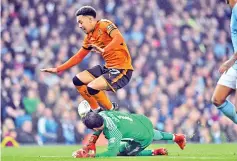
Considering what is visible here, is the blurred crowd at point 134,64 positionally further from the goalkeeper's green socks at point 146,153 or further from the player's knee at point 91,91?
the goalkeeper's green socks at point 146,153

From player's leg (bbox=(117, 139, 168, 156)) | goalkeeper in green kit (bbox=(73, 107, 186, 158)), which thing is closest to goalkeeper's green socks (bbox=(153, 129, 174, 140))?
goalkeeper in green kit (bbox=(73, 107, 186, 158))

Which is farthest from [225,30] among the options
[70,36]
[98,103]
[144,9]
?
[98,103]

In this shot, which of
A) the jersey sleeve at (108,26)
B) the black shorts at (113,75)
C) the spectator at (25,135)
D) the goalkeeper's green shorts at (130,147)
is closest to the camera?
the goalkeeper's green shorts at (130,147)

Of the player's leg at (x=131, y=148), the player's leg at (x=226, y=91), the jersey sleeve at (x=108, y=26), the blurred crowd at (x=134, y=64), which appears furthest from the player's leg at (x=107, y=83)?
the blurred crowd at (x=134, y=64)

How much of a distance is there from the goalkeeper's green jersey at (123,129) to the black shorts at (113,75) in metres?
0.85

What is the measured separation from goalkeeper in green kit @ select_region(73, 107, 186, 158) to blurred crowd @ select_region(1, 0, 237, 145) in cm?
656

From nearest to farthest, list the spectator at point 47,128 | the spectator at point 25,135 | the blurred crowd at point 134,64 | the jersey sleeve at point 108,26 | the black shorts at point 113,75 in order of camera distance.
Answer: the jersey sleeve at point 108,26
the black shorts at point 113,75
the spectator at point 25,135
the spectator at point 47,128
the blurred crowd at point 134,64

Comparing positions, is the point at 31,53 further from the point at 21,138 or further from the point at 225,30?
the point at 225,30

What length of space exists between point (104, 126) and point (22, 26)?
1091 cm

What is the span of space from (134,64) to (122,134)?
33.9 ft

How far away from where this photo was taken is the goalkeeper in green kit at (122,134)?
36.6 feet

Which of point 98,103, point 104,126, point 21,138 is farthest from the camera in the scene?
point 21,138

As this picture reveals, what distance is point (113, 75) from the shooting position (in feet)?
40.9

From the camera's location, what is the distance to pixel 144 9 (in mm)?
23953
